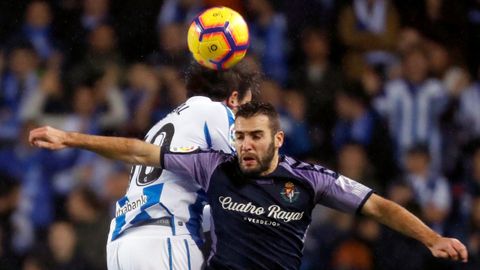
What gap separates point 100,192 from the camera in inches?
392

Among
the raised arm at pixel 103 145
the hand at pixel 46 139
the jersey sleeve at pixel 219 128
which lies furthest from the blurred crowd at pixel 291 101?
the hand at pixel 46 139

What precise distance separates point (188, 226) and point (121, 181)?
4.26 metres

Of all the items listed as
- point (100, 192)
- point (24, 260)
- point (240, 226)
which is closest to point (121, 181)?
point (100, 192)

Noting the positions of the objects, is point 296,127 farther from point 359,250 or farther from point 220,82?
point 220,82

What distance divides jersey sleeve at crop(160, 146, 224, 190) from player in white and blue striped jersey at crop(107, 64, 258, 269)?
0.06 m

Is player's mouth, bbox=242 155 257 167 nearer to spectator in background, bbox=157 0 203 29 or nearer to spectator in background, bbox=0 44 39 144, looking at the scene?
spectator in background, bbox=157 0 203 29

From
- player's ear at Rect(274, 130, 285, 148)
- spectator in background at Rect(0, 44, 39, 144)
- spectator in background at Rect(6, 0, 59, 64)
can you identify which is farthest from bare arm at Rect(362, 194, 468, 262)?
spectator in background at Rect(6, 0, 59, 64)

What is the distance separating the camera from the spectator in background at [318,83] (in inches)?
393

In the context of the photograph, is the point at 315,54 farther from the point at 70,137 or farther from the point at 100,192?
the point at 70,137

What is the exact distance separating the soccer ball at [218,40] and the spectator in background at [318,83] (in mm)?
3701

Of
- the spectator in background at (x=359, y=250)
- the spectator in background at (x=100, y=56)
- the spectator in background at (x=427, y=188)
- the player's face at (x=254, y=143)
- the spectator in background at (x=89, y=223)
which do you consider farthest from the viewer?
the spectator in background at (x=100, y=56)

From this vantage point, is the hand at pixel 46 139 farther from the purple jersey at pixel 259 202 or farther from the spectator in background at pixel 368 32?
the spectator in background at pixel 368 32

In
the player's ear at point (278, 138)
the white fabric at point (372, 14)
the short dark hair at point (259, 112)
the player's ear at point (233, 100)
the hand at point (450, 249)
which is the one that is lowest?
the hand at point (450, 249)

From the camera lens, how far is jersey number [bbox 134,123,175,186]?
574 centimetres
